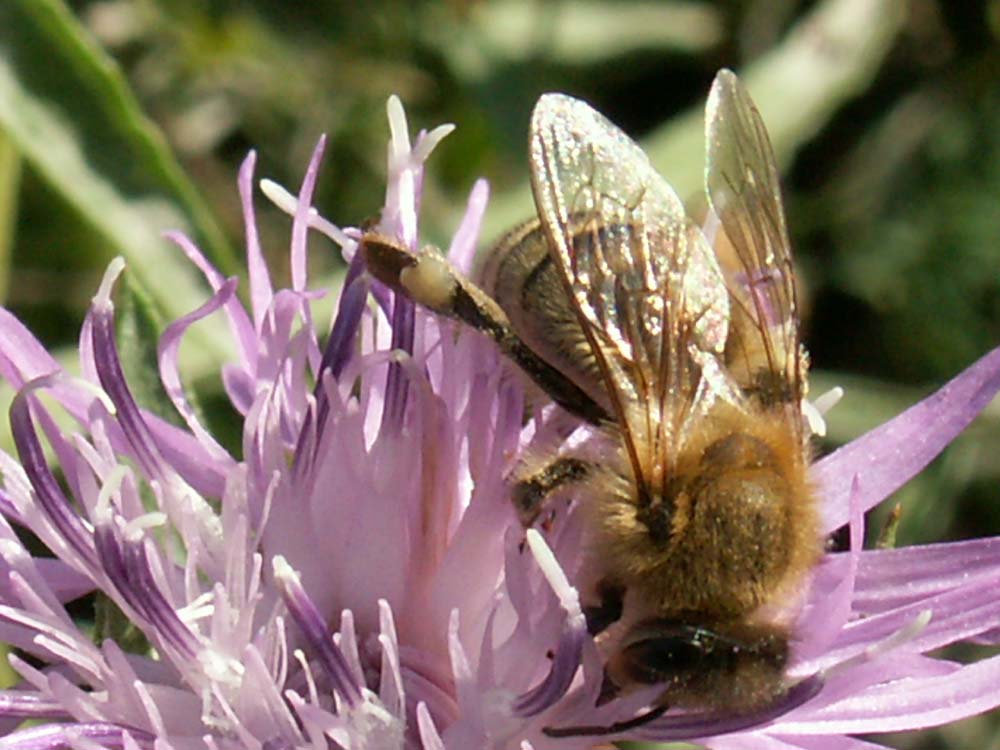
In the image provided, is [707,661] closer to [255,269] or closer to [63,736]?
[63,736]

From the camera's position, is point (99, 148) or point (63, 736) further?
point (99, 148)

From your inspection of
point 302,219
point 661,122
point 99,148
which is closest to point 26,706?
point 302,219

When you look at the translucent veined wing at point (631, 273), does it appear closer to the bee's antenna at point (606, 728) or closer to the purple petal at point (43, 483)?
the bee's antenna at point (606, 728)

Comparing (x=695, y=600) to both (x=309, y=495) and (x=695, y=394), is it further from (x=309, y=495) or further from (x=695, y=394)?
(x=309, y=495)

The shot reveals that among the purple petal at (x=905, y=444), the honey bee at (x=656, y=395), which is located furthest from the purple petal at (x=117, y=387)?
the purple petal at (x=905, y=444)

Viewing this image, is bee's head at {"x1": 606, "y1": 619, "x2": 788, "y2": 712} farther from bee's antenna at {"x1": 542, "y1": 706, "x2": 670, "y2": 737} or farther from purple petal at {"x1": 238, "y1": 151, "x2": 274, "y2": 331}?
purple petal at {"x1": 238, "y1": 151, "x2": 274, "y2": 331}

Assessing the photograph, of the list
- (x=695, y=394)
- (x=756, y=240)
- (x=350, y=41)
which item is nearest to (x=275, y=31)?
(x=350, y=41)
